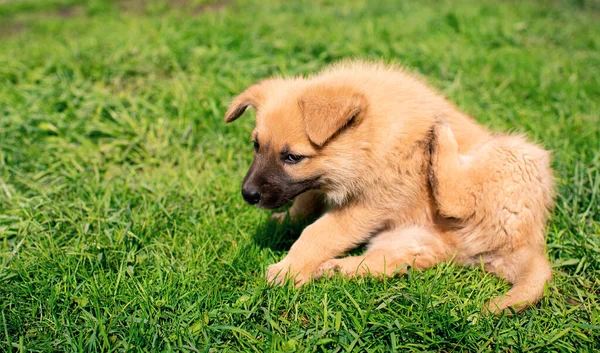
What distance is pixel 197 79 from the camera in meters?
5.75

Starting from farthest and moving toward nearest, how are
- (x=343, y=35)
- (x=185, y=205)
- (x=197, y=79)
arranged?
1. (x=343, y=35)
2. (x=197, y=79)
3. (x=185, y=205)

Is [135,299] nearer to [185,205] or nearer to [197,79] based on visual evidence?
[185,205]

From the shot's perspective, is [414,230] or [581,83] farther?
[581,83]

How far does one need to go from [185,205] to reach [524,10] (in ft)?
23.1

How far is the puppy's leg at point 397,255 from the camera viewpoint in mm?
3580

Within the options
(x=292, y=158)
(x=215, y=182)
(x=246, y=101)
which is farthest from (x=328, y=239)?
(x=215, y=182)

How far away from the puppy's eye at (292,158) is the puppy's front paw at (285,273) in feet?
2.26

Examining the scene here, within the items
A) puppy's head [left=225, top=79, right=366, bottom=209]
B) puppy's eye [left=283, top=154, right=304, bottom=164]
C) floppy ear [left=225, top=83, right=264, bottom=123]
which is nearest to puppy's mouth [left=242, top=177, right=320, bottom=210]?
puppy's head [left=225, top=79, right=366, bottom=209]

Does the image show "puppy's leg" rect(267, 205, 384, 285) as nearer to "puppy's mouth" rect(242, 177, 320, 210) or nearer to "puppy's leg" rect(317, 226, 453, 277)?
"puppy's leg" rect(317, 226, 453, 277)

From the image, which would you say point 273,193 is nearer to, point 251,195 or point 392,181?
point 251,195

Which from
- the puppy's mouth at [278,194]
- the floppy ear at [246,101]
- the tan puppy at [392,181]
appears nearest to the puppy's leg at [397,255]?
the tan puppy at [392,181]

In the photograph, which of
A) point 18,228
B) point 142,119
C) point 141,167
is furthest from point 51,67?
point 18,228

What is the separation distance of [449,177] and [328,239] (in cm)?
96

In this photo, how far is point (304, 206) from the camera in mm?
4254
